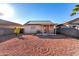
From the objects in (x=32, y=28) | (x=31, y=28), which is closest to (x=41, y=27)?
(x=31, y=28)

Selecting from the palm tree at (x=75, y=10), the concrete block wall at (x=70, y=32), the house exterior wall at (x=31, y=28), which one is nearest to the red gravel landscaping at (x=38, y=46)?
the house exterior wall at (x=31, y=28)

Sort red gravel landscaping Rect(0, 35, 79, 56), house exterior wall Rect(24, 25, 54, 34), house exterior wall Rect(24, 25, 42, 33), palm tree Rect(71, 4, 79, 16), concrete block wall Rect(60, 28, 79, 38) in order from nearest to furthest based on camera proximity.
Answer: red gravel landscaping Rect(0, 35, 79, 56)
palm tree Rect(71, 4, 79, 16)
house exterior wall Rect(24, 25, 54, 34)
house exterior wall Rect(24, 25, 42, 33)
concrete block wall Rect(60, 28, 79, 38)

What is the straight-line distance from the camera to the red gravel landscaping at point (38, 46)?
6680 mm

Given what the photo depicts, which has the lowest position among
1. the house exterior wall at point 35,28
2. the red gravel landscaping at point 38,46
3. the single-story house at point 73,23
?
the red gravel landscaping at point 38,46

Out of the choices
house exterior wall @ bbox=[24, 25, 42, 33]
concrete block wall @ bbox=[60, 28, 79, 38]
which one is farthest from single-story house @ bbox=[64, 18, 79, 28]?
house exterior wall @ bbox=[24, 25, 42, 33]

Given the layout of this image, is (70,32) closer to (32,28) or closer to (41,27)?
(41,27)

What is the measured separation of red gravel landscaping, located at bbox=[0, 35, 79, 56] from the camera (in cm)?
668

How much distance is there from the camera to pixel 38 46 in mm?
7211

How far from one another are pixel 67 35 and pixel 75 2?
2217mm

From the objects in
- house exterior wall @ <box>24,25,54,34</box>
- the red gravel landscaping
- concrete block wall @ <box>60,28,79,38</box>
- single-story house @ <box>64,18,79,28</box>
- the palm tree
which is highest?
the palm tree

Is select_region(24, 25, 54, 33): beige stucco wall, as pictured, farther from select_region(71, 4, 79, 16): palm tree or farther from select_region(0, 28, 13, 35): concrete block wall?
select_region(71, 4, 79, 16): palm tree

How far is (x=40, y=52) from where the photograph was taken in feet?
22.2

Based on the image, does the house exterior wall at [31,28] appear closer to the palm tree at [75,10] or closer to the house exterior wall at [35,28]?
the house exterior wall at [35,28]

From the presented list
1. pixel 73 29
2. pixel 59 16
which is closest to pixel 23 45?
pixel 59 16
